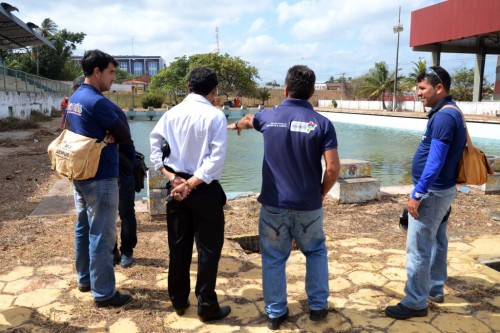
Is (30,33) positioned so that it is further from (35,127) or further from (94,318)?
(94,318)

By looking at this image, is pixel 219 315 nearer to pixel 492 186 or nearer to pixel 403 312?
pixel 403 312

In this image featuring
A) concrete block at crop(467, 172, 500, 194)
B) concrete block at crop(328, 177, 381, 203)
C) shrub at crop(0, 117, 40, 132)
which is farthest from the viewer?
shrub at crop(0, 117, 40, 132)

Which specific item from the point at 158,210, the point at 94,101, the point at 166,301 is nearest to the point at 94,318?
the point at 166,301

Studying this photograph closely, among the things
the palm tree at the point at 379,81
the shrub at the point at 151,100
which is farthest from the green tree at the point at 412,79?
the shrub at the point at 151,100

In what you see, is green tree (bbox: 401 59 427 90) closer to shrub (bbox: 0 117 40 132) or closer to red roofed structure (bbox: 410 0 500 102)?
red roofed structure (bbox: 410 0 500 102)

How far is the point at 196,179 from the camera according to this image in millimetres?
2383

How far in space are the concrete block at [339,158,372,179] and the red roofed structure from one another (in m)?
18.5

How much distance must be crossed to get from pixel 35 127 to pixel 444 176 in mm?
17483

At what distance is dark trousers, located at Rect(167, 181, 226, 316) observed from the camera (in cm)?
246

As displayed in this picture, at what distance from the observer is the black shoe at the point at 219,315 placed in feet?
8.61

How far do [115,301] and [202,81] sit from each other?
168 centimetres

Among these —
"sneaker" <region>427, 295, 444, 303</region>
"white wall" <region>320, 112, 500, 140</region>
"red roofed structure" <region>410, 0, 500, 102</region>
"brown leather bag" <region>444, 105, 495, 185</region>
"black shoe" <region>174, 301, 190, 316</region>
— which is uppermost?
"red roofed structure" <region>410, 0, 500, 102</region>

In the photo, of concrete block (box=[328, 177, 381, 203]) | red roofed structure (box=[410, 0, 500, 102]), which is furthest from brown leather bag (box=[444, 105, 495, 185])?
red roofed structure (box=[410, 0, 500, 102])

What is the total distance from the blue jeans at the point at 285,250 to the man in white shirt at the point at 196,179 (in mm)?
323
